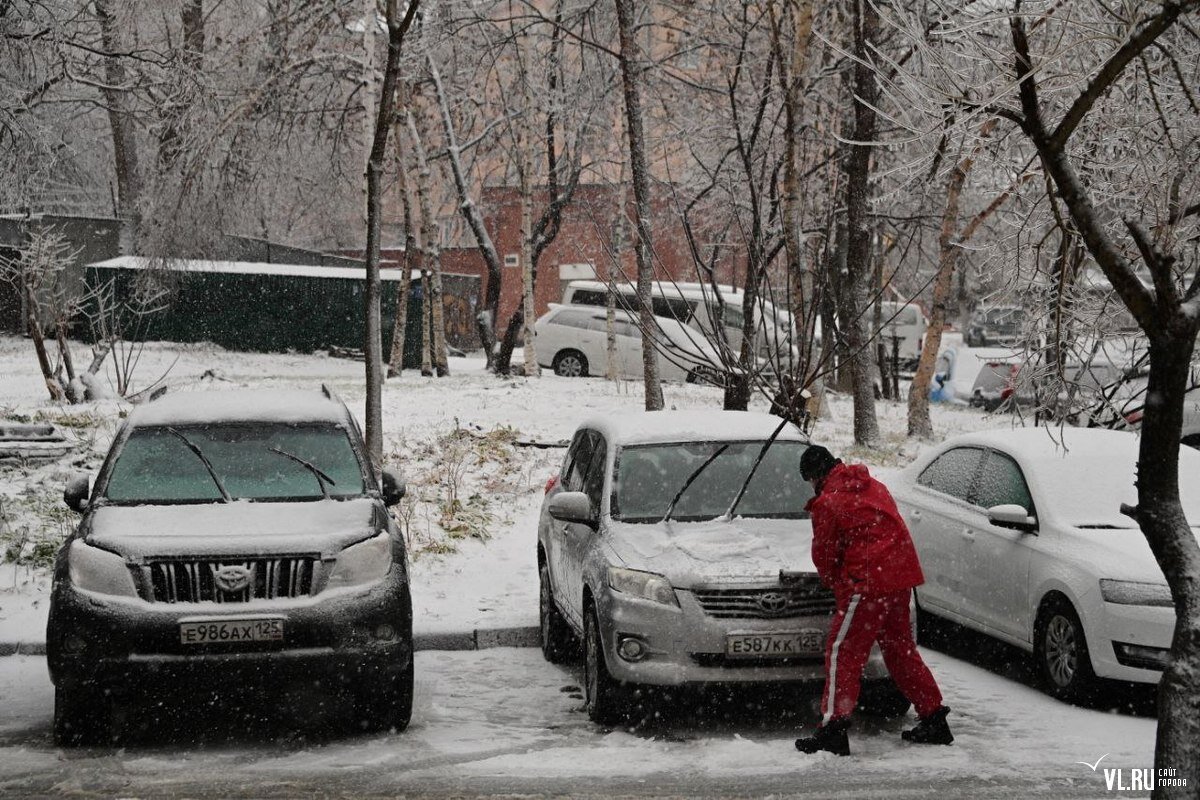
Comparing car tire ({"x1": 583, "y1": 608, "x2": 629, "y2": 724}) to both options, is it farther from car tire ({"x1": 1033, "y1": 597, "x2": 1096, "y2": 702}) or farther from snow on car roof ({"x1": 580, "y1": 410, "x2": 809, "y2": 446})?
car tire ({"x1": 1033, "y1": 597, "x2": 1096, "y2": 702})

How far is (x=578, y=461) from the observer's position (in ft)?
30.6

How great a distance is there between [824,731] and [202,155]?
1705 centimetres

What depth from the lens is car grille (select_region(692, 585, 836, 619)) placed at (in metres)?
6.95

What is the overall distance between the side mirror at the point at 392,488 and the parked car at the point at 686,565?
0.94 m

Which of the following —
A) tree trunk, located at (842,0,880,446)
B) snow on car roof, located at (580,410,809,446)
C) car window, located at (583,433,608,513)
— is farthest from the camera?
tree trunk, located at (842,0,880,446)

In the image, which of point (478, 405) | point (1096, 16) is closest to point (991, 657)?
point (1096, 16)

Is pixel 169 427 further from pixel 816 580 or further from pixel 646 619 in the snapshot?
A: pixel 816 580

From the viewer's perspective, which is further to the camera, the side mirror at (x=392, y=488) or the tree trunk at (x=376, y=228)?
the tree trunk at (x=376, y=228)

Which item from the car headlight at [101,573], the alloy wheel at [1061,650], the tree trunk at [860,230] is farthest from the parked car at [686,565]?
the tree trunk at [860,230]

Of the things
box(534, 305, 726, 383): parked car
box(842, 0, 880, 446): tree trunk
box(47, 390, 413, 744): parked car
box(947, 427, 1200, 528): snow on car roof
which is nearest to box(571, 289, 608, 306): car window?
box(534, 305, 726, 383): parked car

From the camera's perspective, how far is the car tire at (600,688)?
23.1 feet

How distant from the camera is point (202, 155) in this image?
21.0m

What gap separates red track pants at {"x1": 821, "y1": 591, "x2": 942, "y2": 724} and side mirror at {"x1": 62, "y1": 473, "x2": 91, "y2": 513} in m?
4.04

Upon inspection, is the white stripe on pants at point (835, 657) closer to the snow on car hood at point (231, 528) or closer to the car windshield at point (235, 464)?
the snow on car hood at point (231, 528)
